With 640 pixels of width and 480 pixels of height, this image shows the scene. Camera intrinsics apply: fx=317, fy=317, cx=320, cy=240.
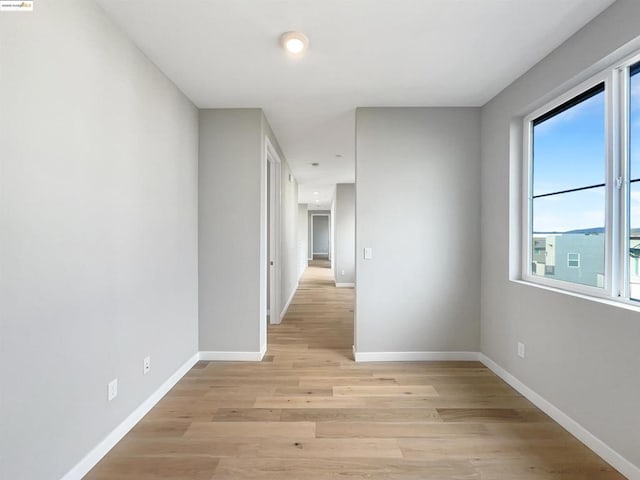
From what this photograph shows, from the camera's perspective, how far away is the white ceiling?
5.81 feet

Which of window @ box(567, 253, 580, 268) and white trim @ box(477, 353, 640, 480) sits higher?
window @ box(567, 253, 580, 268)

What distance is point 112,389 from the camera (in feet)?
6.16

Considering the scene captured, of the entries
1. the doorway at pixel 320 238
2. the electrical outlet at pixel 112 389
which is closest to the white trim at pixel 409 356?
the electrical outlet at pixel 112 389

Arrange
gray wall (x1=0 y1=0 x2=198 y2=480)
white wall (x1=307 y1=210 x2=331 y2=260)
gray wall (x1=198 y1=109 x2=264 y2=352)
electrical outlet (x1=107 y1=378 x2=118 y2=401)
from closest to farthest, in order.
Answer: gray wall (x1=0 y1=0 x2=198 y2=480)
electrical outlet (x1=107 y1=378 x2=118 y2=401)
gray wall (x1=198 y1=109 x2=264 y2=352)
white wall (x1=307 y1=210 x2=331 y2=260)

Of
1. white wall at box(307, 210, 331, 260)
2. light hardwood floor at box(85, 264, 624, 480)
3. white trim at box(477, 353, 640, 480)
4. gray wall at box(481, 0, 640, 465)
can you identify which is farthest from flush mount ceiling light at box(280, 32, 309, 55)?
white wall at box(307, 210, 331, 260)

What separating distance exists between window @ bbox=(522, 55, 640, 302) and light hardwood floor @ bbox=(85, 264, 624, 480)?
101 centimetres

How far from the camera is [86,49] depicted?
1656 mm

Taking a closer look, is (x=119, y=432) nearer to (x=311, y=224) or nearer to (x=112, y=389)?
(x=112, y=389)

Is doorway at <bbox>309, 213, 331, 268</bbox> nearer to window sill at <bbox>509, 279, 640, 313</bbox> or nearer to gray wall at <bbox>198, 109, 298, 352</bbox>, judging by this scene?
gray wall at <bbox>198, 109, 298, 352</bbox>

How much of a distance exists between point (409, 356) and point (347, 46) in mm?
2771

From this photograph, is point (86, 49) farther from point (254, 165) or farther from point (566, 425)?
point (566, 425)

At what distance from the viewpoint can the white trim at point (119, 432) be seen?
5.34 feet

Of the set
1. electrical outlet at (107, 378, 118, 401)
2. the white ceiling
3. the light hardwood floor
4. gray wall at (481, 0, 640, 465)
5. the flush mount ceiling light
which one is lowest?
the light hardwood floor

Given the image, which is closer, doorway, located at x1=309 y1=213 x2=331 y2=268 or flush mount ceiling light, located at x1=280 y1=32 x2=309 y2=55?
flush mount ceiling light, located at x1=280 y1=32 x2=309 y2=55
